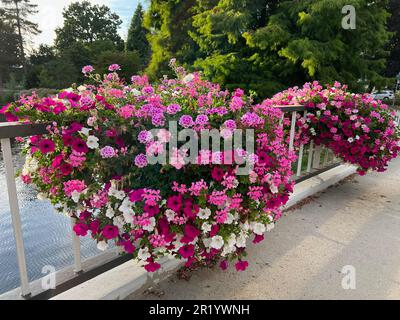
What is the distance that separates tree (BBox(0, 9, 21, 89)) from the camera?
108 feet

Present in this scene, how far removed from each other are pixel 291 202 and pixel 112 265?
1.97m

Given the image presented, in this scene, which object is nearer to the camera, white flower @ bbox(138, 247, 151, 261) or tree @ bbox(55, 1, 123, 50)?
white flower @ bbox(138, 247, 151, 261)

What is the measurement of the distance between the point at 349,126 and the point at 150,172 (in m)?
2.51

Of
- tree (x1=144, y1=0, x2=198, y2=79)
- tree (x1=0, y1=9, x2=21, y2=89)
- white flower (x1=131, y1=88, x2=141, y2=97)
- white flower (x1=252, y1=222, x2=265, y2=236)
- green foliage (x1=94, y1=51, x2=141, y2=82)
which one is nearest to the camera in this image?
white flower (x1=252, y1=222, x2=265, y2=236)

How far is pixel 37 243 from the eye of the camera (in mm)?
2344

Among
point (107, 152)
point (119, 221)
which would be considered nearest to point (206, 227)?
point (119, 221)

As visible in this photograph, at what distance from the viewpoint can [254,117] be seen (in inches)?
64.0

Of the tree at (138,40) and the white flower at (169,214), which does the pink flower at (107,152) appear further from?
the tree at (138,40)

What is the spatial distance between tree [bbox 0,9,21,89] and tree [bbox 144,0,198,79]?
94.3 feet

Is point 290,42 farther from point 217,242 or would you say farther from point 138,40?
point 138,40

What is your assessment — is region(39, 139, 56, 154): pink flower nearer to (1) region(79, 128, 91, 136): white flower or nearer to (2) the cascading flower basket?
(2) the cascading flower basket

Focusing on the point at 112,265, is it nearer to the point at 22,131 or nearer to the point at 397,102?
the point at 22,131

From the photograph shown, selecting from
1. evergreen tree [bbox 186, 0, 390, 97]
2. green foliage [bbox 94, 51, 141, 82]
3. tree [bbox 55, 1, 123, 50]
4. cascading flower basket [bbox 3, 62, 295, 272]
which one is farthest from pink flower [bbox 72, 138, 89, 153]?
tree [bbox 55, 1, 123, 50]
